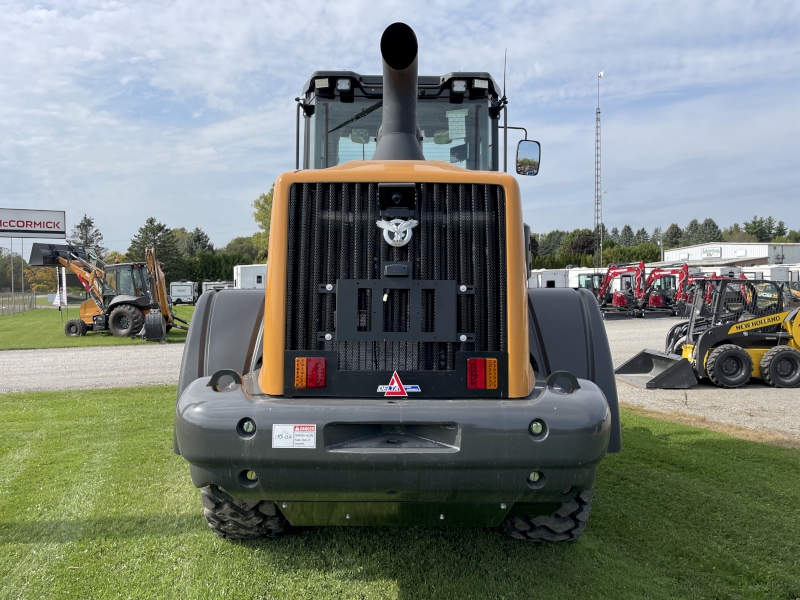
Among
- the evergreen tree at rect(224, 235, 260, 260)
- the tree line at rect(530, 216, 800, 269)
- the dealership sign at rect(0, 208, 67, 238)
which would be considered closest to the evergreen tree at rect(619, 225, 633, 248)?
the tree line at rect(530, 216, 800, 269)

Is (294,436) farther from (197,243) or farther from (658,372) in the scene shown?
(197,243)

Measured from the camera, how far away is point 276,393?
2.80 meters

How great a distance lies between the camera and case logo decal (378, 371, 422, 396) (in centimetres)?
279

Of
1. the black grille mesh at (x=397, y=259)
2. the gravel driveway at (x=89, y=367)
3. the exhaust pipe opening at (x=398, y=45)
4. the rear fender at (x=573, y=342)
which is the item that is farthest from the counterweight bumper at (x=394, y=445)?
the gravel driveway at (x=89, y=367)

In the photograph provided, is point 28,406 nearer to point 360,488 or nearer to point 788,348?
point 360,488

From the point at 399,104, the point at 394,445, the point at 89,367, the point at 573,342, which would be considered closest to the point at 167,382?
the point at 89,367

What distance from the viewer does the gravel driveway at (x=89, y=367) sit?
10344 mm

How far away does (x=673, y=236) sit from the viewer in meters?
108

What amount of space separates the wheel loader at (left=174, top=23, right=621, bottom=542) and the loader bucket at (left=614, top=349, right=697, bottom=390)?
23.9ft

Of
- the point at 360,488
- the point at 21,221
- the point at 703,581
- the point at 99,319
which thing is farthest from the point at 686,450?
the point at 21,221

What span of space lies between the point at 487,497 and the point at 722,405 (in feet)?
24.4

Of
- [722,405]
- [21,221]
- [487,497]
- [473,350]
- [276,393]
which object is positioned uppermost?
[21,221]

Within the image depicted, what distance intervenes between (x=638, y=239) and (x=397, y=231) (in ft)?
392

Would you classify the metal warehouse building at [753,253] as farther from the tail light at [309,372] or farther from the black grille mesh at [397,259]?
the tail light at [309,372]
